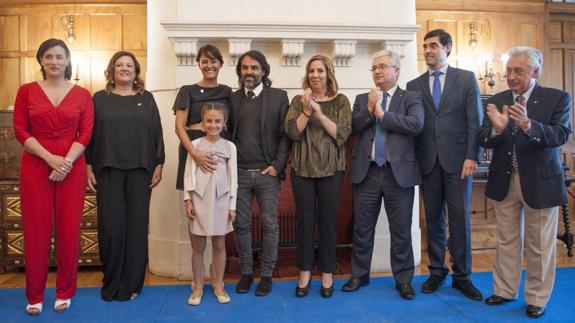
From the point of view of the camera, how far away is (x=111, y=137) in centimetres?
286

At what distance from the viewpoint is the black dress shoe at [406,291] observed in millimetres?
2912

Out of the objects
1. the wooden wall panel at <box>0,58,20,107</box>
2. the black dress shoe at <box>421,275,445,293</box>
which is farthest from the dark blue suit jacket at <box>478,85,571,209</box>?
the wooden wall panel at <box>0,58,20,107</box>

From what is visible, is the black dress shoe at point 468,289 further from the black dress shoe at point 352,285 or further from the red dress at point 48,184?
the red dress at point 48,184

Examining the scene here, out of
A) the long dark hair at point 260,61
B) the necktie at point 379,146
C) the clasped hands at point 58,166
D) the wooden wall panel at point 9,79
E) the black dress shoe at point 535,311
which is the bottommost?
the black dress shoe at point 535,311

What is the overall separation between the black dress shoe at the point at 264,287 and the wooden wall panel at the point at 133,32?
125 inches

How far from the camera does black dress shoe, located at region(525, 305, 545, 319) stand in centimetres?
255

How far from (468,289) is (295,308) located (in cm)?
114

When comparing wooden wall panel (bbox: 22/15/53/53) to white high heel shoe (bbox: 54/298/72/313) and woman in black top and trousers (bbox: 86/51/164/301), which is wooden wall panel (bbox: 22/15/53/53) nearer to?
woman in black top and trousers (bbox: 86/51/164/301)

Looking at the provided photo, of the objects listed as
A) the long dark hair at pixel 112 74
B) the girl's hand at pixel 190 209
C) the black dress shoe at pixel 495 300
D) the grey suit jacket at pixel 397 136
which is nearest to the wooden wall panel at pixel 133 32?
the long dark hair at pixel 112 74

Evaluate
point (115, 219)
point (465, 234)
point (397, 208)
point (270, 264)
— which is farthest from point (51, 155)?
point (465, 234)

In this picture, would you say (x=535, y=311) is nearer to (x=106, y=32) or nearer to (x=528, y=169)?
(x=528, y=169)

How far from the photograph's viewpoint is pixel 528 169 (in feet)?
8.39

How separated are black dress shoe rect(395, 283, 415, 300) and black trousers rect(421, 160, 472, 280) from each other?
0.78ft

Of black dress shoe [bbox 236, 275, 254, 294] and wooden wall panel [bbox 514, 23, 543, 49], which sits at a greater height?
wooden wall panel [bbox 514, 23, 543, 49]
